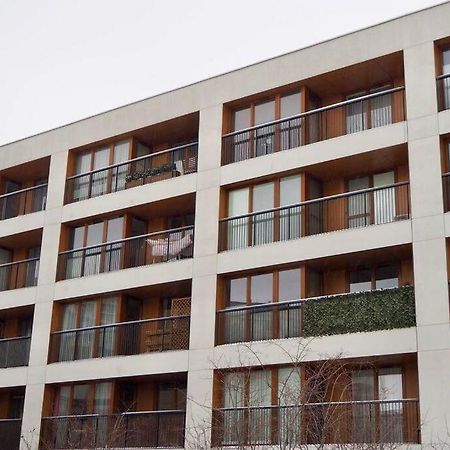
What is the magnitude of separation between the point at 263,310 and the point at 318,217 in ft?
11.6

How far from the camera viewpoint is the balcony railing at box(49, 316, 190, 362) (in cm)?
3073

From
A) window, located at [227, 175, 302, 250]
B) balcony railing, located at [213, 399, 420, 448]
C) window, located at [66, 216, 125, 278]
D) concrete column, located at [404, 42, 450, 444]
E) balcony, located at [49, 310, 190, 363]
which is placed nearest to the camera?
balcony railing, located at [213, 399, 420, 448]

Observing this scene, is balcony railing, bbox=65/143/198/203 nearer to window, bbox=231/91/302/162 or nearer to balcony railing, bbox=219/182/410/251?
window, bbox=231/91/302/162

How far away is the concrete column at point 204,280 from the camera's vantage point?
93.1ft

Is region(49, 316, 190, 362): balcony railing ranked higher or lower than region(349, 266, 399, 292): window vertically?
lower

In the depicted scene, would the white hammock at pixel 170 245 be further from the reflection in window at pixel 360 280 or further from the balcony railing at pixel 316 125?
the reflection in window at pixel 360 280

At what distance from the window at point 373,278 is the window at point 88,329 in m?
9.14

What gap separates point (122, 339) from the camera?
32.0m

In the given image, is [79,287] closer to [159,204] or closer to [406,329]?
[159,204]

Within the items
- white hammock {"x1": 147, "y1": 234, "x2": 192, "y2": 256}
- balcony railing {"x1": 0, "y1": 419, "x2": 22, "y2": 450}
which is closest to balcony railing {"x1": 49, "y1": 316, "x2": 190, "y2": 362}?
white hammock {"x1": 147, "y1": 234, "x2": 192, "y2": 256}

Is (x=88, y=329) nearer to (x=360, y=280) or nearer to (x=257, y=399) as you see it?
(x=257, y=399)

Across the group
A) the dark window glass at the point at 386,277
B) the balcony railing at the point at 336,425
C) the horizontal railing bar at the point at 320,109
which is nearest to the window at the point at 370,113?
the horizontal railing bar at the point at 320,109

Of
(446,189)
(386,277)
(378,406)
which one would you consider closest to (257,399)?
(378,406)

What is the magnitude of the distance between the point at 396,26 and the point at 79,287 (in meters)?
14.8
